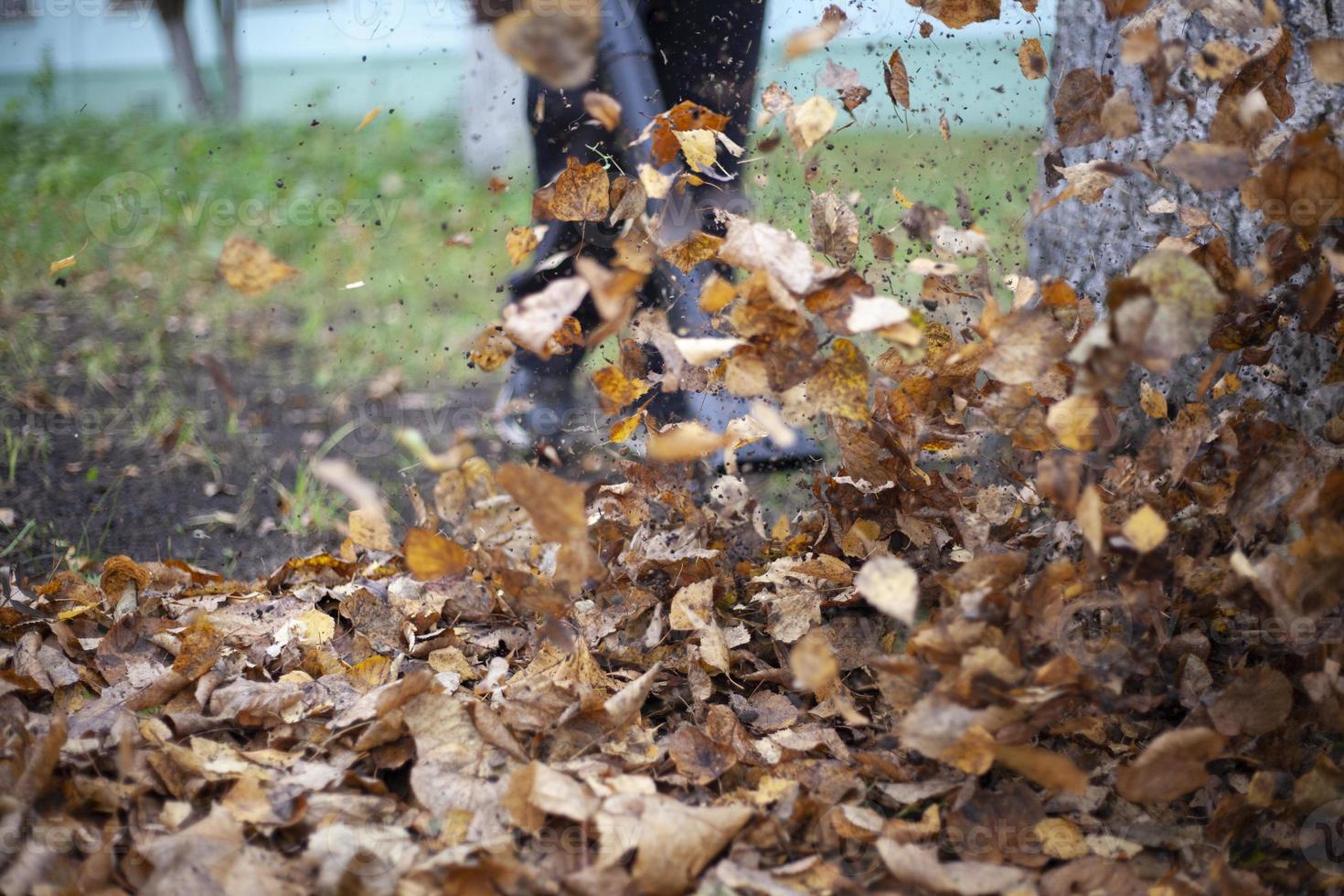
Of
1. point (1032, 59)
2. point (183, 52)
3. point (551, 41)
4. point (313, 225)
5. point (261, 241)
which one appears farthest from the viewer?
point (183, 52)

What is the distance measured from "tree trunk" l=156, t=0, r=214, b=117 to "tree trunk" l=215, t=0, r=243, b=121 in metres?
0.13

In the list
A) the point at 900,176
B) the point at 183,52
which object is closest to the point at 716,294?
the point at 900,176

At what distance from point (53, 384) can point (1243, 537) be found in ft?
9.38

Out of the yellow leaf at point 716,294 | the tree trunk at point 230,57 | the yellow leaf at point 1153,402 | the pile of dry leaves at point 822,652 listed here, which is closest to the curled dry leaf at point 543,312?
the pile of dry leaves at point 822,652

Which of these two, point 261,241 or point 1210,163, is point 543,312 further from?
point 261,241

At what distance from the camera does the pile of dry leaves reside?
0.97m

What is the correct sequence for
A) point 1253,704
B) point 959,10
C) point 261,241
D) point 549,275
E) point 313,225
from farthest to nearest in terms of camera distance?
1. point 313,225
2. point 261,241
3. point 549,275
4. point 959,10
5. point 1253,704

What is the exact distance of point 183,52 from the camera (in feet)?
17.3

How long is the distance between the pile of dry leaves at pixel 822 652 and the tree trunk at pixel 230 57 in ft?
16.4

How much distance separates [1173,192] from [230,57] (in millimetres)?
5745

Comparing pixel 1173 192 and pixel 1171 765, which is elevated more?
pixel 1173 192

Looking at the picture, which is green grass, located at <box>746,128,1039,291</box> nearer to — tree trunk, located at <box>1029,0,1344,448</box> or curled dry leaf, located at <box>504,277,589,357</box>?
tree trunk, located at <box>1029,0,1344,448</box>

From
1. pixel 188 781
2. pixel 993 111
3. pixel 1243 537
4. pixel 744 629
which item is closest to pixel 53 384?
pixel 188 781

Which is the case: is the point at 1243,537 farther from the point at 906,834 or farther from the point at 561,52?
the point at 561,52
